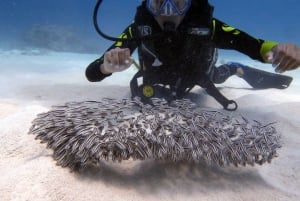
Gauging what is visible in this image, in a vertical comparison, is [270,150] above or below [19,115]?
below

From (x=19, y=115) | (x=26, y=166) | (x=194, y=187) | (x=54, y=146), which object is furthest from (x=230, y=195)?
(x=19, y=115)

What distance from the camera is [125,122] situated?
221cm

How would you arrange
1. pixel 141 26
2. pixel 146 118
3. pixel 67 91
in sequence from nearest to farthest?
1. pixel 146 118
2. pixel 141 26
3. pixel 67 91

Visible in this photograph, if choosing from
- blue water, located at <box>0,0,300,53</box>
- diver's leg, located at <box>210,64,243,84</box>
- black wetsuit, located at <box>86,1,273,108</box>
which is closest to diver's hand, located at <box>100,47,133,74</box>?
black wetsuit, located at <box>86,1,273,108</box>

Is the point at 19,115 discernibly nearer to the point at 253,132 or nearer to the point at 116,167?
the point at 116,167

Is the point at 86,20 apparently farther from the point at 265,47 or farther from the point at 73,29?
the point at 265,47

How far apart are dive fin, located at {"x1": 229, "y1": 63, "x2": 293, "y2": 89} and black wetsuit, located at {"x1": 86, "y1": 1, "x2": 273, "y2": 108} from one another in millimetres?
2799

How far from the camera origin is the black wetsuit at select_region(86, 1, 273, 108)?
161 inches

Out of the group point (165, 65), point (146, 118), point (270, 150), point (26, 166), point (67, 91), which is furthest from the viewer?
point (67, 91)

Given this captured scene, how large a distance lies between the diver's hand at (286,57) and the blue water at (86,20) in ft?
77.2

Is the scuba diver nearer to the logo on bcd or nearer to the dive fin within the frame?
the logo on bcd

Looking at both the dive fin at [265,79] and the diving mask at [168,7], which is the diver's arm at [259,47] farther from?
the dive fin at [265,79]

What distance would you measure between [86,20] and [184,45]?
177 ft

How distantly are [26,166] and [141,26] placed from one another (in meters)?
2.66
